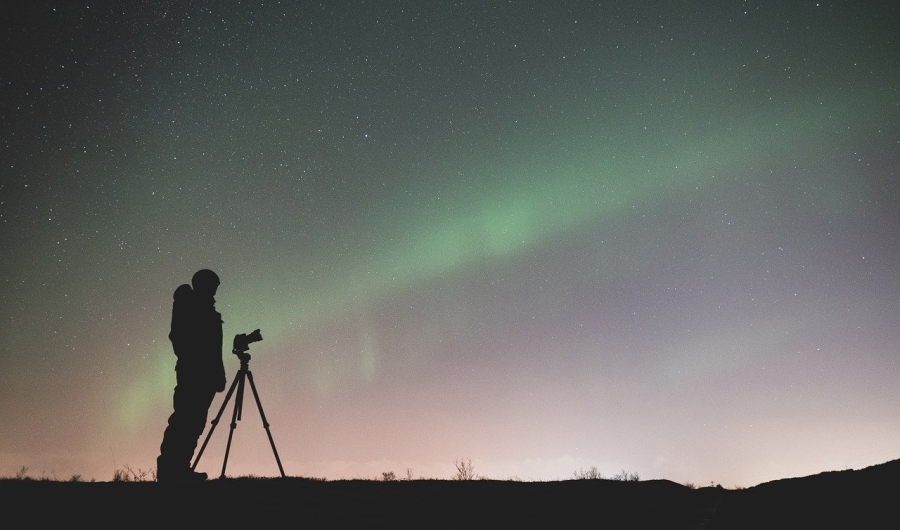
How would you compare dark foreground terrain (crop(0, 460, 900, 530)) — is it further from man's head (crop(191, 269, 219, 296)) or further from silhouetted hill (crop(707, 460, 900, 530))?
man's head (crop(191, 269, 219, 296))

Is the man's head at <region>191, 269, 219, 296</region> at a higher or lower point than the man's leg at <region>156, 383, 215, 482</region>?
higher

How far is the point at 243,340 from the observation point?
6.48 metres

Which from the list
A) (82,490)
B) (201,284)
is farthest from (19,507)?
(201,284)

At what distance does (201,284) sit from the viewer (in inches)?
253

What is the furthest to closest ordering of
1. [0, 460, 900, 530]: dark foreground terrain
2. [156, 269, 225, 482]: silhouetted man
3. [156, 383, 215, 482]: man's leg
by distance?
[156, 269, 225, 482]: silhouetted man < [156, 383, 215, 482]: man's leg < [0, 460, 900, 530]: dark foreground terrain

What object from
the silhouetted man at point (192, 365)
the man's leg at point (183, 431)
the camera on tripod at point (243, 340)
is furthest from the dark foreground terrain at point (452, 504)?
the camera on tripod at point (243, 340)

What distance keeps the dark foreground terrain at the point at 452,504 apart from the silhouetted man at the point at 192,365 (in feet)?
2.30

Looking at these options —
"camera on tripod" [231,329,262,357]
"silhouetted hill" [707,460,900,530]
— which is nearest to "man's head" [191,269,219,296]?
"camera on tripod" [231,329,262,357]

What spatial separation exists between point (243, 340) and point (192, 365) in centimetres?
63

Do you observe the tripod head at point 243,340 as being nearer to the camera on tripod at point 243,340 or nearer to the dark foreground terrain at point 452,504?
the camera on tripod at point 243,340

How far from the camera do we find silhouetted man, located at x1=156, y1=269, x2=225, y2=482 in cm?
592

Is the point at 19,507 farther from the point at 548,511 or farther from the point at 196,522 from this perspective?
the point at 548,511

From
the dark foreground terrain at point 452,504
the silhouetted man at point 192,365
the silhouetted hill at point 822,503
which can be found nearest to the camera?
the dark foreground terrain at point 452,504

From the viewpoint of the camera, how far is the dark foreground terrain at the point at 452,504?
13.2ft
